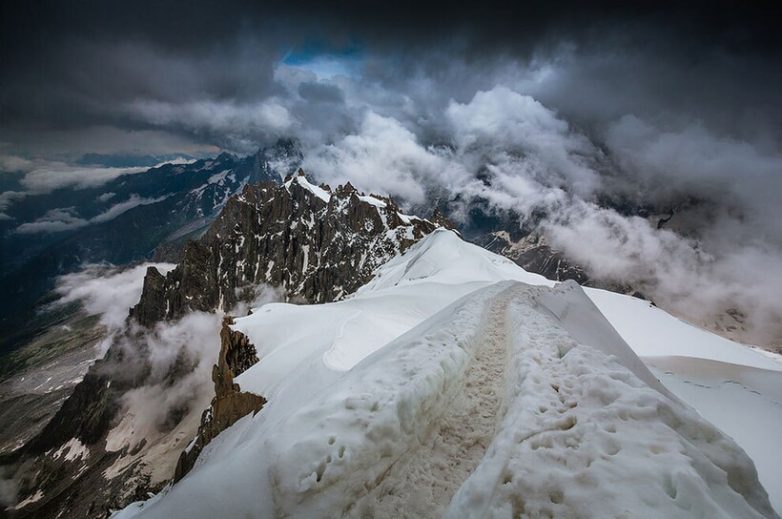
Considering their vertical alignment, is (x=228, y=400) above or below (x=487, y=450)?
below

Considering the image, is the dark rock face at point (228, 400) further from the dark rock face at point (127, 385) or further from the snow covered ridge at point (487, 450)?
the dark rock face at point (127, 385)

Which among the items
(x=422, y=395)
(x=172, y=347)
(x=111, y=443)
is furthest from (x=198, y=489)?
(x=172, y=347)

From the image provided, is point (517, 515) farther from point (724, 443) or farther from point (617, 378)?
point (617, 378)

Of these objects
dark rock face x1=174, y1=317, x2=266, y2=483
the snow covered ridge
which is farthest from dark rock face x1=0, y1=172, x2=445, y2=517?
the snow covered ridge

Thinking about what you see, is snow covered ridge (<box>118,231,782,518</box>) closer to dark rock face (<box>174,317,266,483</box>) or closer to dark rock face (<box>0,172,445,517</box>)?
dark rock face (<box>174,317,266,483</box>)

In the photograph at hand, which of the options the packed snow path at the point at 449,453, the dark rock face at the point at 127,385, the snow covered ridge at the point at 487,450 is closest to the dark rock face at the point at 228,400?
the snow covered ridge at the point at 487,450

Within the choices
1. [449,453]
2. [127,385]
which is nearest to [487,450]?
[449,453]

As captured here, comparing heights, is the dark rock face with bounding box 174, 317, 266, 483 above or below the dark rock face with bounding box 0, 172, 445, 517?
above

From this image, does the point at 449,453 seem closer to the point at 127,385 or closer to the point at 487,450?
the point at 487,450
